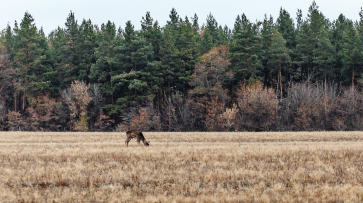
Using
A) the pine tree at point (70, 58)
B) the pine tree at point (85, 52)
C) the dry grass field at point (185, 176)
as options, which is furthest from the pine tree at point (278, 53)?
the dry grass field at point (185, 176)

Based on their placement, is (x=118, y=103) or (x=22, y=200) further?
(x=118, y=103)

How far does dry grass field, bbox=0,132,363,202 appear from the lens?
10.5 meters

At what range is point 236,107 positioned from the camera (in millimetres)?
55344

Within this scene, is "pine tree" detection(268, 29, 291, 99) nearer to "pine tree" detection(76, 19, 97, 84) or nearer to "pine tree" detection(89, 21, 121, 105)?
"pine tree" detection(89, 21, 121, 105)

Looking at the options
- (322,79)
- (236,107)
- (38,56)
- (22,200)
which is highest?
(38,56)

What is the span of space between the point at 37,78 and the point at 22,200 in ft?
182

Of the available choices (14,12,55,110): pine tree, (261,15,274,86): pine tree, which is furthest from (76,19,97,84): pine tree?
(261,15,274,86): pine tree

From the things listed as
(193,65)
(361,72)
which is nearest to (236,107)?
(193,65)

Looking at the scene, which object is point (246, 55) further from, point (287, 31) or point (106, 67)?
point (106, 67)

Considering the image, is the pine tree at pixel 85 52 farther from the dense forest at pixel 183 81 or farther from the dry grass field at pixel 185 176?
the dry grass field at pixel 185 176

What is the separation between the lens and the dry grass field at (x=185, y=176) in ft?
34.3

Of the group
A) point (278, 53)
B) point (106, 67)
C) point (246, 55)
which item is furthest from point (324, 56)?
point (106, 67)

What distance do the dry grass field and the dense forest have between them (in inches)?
1395

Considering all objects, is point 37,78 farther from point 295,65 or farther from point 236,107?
point 295,65
